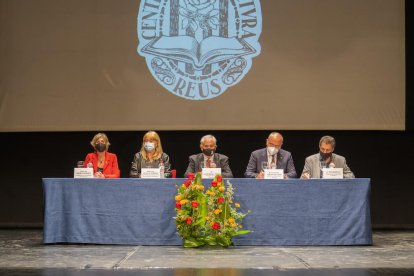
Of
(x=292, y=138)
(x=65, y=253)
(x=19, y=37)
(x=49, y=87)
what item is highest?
(x=19, y=37)

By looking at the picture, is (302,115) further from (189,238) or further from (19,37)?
(19,37)

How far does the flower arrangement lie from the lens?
512cm

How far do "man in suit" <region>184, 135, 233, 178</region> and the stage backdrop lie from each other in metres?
1.01

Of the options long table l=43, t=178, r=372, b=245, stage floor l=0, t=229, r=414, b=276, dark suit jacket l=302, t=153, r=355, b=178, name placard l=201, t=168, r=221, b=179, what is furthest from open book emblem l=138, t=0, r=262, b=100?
stage floor l=0, t=229, r=414, b=276

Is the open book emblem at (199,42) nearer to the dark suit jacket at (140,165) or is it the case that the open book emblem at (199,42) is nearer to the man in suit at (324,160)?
the dark suit jacket at (140,165)

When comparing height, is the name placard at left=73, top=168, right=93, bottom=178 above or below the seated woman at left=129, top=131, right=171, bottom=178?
below

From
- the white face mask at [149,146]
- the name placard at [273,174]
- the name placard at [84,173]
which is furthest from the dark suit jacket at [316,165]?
the name placard at [84,173]

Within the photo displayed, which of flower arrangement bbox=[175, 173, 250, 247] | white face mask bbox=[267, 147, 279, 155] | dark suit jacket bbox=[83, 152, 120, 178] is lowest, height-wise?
flower arrangement bbox=[175, 173, 250, 247]

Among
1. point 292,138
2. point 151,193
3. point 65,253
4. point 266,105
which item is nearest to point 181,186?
point 151,193

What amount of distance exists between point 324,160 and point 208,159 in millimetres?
1121

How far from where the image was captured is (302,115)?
706cm

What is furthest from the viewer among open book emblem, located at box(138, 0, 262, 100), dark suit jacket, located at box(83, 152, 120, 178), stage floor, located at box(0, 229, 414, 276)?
open book emblem, located at box(138, 0, 262, 100)

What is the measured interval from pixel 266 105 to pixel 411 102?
1701 millimetres

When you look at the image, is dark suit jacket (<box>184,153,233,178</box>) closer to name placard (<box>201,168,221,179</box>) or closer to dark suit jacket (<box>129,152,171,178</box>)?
dark suit jacket (<box>129,152,171,178</box>)
